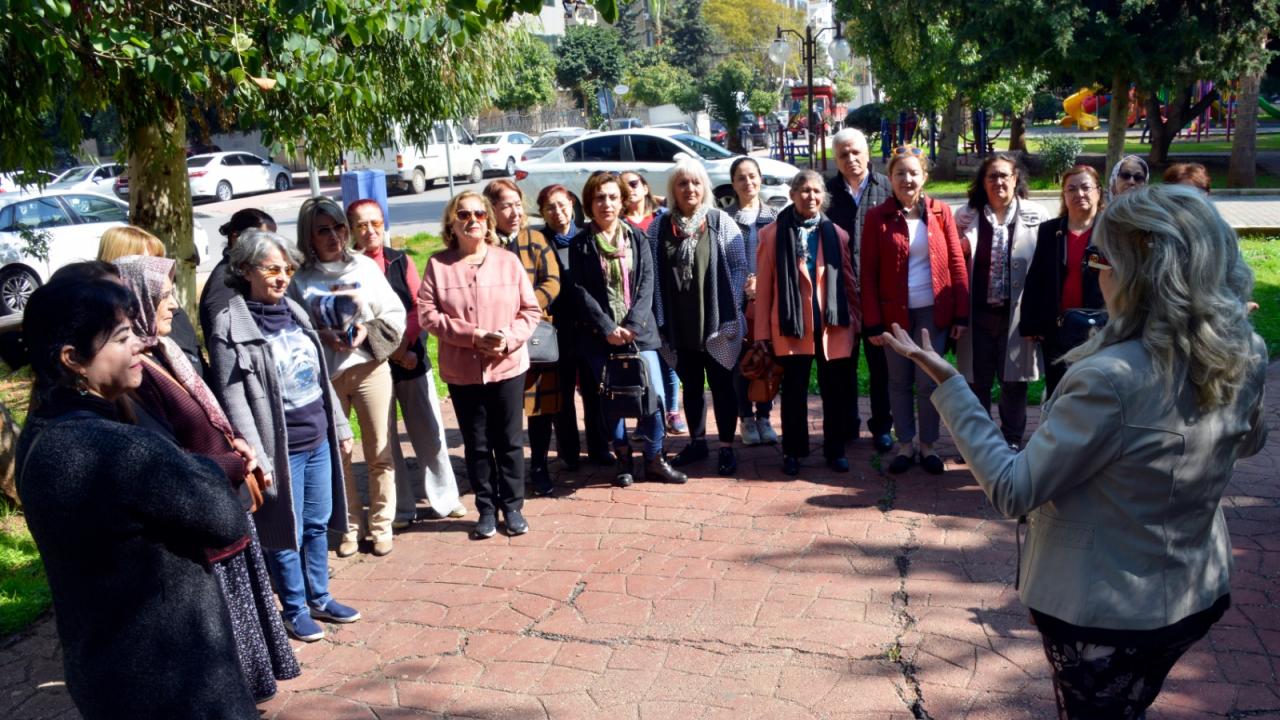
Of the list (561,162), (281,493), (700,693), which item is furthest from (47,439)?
(561,162)

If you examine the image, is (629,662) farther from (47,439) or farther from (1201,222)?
(1201,222)

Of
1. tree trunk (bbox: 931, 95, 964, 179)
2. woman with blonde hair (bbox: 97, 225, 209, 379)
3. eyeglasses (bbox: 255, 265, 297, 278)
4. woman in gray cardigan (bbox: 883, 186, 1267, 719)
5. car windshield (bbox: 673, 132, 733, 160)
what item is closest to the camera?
woman in gray cardigan (bbox: 883, 186, 1267, 719)

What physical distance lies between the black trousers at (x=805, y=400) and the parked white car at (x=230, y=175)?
→ 1171 inches

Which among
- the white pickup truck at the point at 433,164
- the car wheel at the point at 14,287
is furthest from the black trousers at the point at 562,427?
the white pickup truck at the point at 433,164

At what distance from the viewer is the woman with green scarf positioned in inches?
241

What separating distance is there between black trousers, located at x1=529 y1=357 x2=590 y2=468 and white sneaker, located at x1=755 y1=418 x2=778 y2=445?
1.19 m

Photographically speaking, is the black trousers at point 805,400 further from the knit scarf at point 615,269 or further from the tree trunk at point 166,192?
the tree trunk at point 166,192

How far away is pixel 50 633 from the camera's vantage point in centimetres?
493

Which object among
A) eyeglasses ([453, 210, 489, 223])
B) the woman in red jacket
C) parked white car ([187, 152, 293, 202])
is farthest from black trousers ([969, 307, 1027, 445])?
parked white car ([187, 152, 293, 202])

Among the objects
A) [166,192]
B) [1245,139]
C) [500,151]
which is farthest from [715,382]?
[500,151]

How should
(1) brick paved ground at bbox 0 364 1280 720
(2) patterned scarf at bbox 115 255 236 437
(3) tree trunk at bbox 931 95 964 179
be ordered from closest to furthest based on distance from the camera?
(2) patterned scarf at bbox 115 255 236 437 → (1) brick paved ground at bbox 0 364 1280 720 → (3) tree trunk at bbox 931 95 964 179

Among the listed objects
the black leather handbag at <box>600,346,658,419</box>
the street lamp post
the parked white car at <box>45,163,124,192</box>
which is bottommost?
the black leather handbag at <box>600,346,658,419</box>

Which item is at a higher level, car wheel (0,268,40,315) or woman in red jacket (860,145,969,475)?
woman in red jacket (860,145,969,475)

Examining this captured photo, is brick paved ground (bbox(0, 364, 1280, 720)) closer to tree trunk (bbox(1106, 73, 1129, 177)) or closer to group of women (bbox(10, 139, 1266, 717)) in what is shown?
group of women (bbox(10, 139, 1266, 717))
